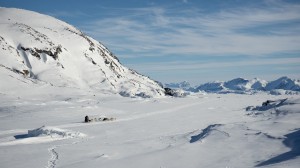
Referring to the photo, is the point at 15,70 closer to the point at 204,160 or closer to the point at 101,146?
the point at 101,146

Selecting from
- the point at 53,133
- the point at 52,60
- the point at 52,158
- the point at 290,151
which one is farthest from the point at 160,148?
the point at 52,60

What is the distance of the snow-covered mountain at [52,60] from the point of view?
106312 millimetres

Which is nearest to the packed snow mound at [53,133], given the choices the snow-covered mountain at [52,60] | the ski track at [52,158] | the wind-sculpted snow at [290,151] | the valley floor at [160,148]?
the valley floor at [160,148]

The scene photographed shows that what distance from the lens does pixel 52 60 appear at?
401 feet

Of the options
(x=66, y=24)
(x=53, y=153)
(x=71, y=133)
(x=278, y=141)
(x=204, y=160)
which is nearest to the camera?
(x=204, y=160)

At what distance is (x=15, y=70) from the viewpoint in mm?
102750

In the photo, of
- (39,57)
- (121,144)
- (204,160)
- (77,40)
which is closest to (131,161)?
(204,160)

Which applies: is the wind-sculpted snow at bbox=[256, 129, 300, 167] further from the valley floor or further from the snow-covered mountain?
the snow-covered mountain

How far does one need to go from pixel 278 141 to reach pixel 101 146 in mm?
12326

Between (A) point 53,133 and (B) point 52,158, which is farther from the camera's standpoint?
(A) point 53,133

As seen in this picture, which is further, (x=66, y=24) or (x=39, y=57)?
(x=66, y=24)

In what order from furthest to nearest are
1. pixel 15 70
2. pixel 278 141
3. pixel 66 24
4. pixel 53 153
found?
pixel 66 24
pixel 15 70
pixel 53 153
pixel 278 141

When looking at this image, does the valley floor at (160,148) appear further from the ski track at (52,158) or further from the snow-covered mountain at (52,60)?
the snow-covered mountain at (52,60)

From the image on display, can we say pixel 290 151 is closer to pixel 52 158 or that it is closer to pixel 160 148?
pixel 160 148
